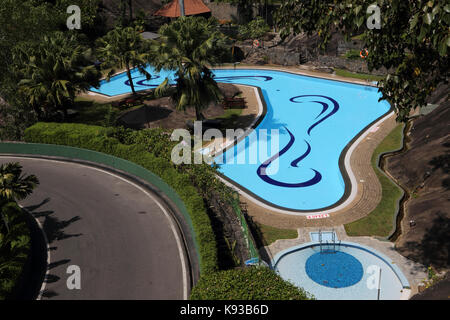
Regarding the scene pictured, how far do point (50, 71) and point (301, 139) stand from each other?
819 inches

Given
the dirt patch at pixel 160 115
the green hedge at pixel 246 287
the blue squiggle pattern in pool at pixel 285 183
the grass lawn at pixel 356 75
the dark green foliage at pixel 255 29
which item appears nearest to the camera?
the green hedge at pixel 246 287

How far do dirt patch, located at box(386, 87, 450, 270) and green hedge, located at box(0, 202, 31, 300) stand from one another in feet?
58.2

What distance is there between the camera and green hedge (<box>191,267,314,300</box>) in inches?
511

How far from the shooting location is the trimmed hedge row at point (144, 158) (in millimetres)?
16766

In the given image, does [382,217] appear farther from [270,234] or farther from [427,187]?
[270,234]

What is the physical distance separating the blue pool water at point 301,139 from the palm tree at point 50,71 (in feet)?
43.8

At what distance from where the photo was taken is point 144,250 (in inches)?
760

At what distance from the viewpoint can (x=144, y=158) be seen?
25.2m

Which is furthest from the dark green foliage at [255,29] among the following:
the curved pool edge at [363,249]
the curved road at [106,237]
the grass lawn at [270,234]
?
the curved pool edge at [363,249]

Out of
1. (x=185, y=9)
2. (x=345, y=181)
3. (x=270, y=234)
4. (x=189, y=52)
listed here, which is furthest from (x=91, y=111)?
(x=185, y=9)

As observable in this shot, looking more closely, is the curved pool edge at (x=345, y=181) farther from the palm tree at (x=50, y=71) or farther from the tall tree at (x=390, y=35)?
the palm tree at (x=50, y=71)

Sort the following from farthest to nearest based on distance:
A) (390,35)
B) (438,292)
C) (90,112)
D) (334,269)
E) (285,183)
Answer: (90,112)
(285,183)
(334,269)
(438,292)
(390,35)

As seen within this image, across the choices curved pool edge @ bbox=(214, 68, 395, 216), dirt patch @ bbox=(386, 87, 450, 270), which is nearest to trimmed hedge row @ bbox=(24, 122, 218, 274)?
curved pool edge @ bbox=(214, 68, 395, 216)

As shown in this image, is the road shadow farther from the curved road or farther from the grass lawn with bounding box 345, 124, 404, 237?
the grass lawn with bounding box 345, 124, 404, 237
